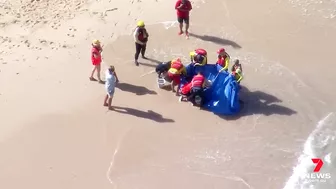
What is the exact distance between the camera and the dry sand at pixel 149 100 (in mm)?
13391

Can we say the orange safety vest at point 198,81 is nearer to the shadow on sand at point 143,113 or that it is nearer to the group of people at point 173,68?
the group of people at point 173,68

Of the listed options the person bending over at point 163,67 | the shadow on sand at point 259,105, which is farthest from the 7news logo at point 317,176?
the person bending over at point 163,67

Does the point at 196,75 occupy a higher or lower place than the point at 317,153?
higher

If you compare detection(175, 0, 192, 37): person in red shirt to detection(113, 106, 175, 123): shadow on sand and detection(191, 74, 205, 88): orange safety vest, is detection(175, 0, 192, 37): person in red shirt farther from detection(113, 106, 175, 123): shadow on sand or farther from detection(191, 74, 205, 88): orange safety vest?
detection(113, 106, 175, 123): shadow on sand

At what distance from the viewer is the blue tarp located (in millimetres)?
14766

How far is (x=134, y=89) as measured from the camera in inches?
619

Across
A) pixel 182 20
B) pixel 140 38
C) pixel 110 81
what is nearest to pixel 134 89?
pixel 110 81

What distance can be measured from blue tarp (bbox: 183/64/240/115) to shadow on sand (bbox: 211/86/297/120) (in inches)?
7.8

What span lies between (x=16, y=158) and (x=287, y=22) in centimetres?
910

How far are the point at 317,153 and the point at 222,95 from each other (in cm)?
256

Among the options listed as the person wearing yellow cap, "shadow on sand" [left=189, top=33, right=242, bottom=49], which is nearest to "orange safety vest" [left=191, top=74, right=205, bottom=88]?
the person wearing yellow cap

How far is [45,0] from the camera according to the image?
19.0 m

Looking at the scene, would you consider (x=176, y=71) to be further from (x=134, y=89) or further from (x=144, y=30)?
(x=144, y=30)

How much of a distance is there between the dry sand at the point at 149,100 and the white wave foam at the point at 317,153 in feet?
0.62
